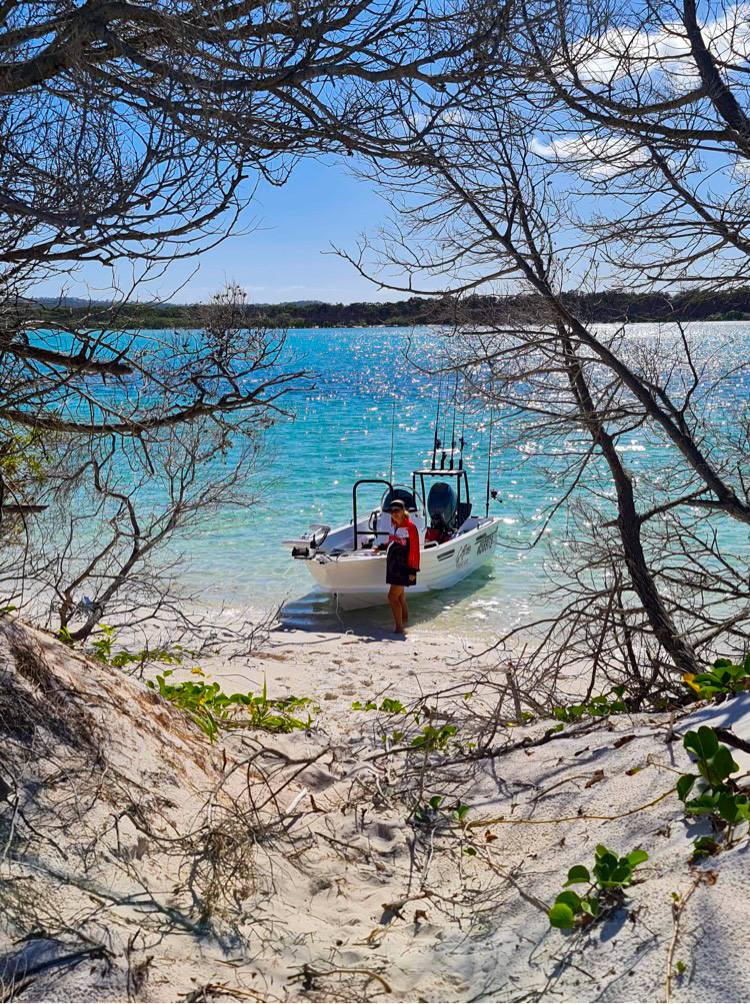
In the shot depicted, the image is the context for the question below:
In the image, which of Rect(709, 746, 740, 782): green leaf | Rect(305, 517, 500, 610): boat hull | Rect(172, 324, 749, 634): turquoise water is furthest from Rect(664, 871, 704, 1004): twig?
Rect(305, 517, 500, 610): boat hull

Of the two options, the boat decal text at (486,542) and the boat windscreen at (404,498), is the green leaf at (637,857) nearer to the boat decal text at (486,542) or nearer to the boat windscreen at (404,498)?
the boat windscreen at (404,498)

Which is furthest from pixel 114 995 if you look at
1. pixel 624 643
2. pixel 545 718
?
pixel 624 643

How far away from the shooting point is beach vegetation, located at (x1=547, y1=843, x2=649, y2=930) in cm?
248

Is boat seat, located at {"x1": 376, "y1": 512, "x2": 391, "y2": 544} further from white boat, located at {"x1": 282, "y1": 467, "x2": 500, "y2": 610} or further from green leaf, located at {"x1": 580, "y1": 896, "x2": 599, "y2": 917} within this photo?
green leaf, located at {"x1": 580, "y1": 896, "x2": 599, "y2": 917}

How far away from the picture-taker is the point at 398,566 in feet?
43.5

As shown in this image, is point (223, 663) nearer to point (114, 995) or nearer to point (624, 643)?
point (624, 643)

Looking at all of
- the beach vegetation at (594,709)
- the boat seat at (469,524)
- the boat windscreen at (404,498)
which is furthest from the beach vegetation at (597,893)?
the boat seat at (469,524)

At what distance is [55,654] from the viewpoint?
168 inches

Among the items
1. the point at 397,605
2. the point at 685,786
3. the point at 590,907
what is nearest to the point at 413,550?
the point at 397,605

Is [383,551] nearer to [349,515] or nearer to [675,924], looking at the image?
[349,515]

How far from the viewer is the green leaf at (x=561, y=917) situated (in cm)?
245

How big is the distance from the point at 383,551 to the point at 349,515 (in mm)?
7401

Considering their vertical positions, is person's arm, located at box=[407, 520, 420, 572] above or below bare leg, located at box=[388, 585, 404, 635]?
above

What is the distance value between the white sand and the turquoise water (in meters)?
2.28
